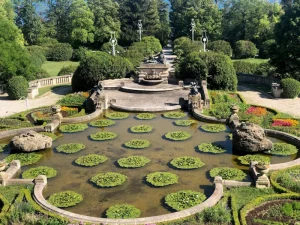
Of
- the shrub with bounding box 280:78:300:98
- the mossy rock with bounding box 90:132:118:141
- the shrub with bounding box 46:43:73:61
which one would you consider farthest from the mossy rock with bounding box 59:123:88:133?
the shrub with bounding box 46:43:73:61

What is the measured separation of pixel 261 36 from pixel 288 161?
173ft

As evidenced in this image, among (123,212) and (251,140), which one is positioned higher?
(251,140)

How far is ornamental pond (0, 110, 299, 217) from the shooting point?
580 inches

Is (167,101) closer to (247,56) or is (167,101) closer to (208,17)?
(247,56)

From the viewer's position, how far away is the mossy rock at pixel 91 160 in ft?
59.7

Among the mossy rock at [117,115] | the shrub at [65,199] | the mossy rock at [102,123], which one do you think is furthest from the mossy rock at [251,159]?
the mossy rock at [117,115]

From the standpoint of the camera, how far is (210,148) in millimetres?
19969

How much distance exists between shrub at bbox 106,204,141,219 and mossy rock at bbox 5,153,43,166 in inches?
263

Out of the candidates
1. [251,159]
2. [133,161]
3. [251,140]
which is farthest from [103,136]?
[251,159]

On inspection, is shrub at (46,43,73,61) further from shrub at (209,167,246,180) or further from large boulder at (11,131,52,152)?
shrub at (209,167,246,180)

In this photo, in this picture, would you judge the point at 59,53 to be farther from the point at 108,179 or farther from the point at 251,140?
the point at 108,179

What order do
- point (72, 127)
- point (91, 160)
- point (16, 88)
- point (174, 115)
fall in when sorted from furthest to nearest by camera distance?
point (16, 88) < point (174, 115) < point (72, 127) < point (91, 160)

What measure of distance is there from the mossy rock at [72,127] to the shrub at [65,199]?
847 centimetres

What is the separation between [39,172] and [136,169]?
181 inches
